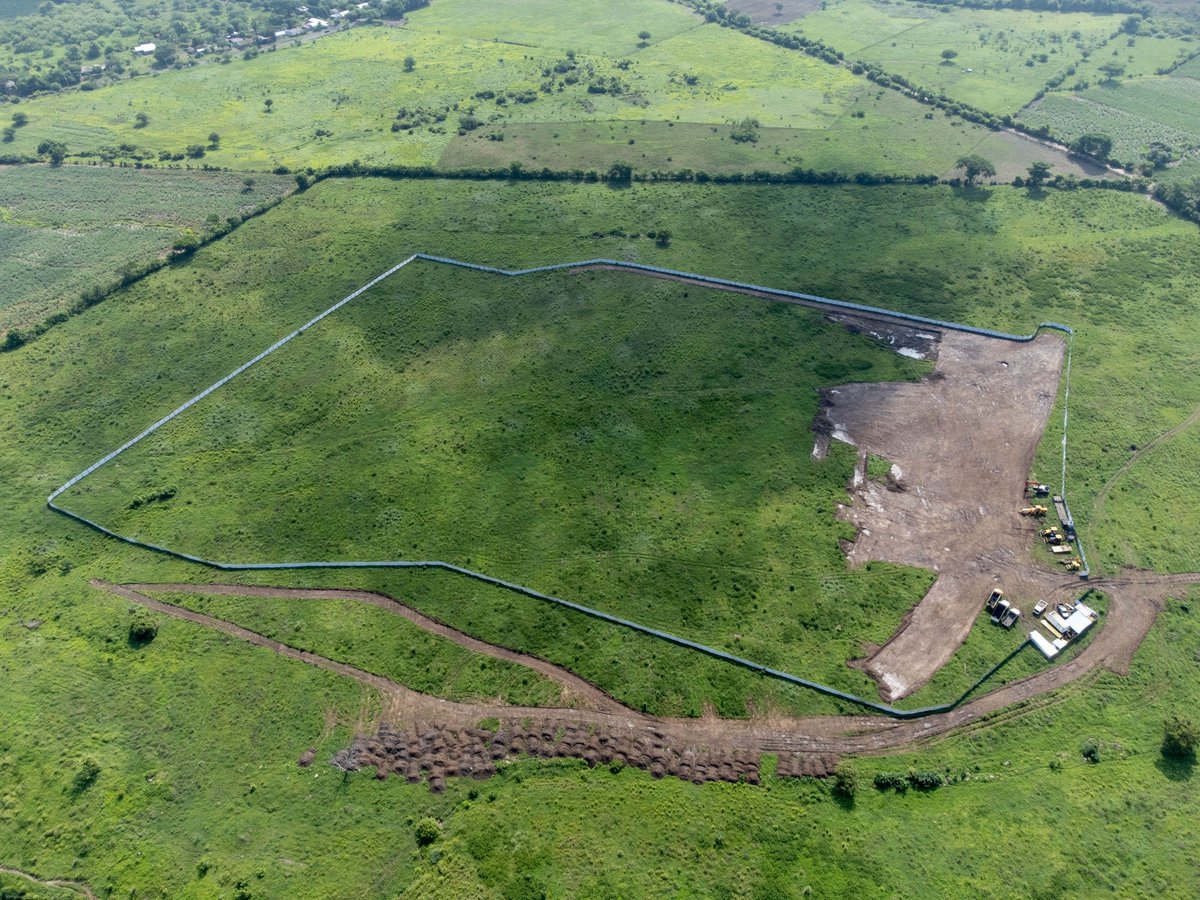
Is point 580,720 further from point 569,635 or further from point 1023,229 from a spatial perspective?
point 1023,229

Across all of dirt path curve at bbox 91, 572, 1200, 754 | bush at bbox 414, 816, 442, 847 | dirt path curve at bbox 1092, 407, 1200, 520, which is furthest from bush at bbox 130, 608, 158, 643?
dirt path curve at bbox 1092, 407, 1200, 520

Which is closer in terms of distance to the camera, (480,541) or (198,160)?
(480,541)

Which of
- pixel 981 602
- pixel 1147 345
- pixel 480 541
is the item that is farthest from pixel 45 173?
pixel 1147 345

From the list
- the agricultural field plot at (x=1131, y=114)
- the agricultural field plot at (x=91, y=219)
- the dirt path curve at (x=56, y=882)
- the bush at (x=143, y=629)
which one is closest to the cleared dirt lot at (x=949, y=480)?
the dirt path curve at (x=56, y=882)

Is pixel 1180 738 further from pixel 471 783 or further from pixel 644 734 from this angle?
pixel 471 783

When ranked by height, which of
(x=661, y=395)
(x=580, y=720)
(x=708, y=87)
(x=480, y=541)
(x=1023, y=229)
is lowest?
(x=580, y=720)

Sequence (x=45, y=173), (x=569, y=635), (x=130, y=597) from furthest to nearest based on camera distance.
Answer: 1. (x=45, y=173)
2. (x=130, y=597)
3. (x=569, y=635)

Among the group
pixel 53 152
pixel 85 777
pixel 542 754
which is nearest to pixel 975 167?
pixel 542 754
